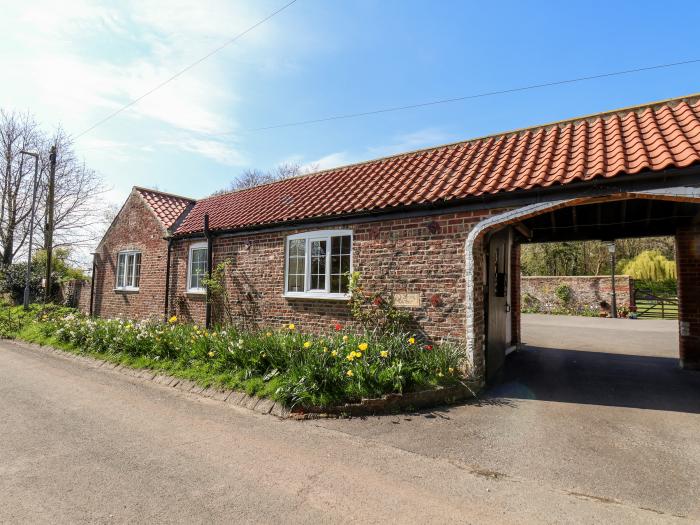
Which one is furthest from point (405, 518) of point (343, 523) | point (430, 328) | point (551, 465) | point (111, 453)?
point (430, 328)

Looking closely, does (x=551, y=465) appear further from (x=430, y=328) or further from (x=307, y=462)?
(x=430, y=328)

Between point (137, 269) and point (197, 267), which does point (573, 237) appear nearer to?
point (197, 267)

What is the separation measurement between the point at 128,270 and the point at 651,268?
33207 mm

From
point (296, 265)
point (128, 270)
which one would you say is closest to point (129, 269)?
point (128, 270)

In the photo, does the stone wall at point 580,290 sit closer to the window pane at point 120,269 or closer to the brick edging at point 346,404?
the brick edging at point 346,404

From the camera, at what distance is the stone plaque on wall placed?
728cm

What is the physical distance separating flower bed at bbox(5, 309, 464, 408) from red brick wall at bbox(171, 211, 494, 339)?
0.47 metres

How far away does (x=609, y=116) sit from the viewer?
810 centimetres

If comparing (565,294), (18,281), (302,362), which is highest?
(18,281)

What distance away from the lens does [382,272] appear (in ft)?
25.6

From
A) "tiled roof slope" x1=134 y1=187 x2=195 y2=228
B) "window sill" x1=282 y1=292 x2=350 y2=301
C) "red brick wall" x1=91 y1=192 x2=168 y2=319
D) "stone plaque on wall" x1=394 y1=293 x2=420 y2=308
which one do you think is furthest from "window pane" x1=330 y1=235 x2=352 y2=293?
"tiled roof slope" x1=134 y1=187 x2=195 y2=228

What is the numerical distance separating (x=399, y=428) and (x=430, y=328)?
246 centimetres

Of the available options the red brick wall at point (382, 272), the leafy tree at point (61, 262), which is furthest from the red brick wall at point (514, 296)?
the leafy tree at point (61, 262)

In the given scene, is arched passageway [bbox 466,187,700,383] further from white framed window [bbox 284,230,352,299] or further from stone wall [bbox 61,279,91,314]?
stone wall [bbox 61,279,91,314]
